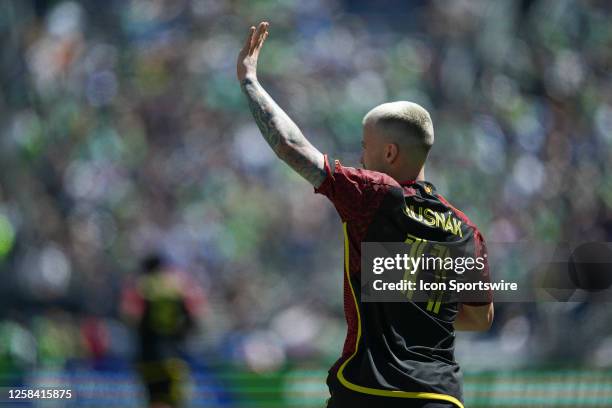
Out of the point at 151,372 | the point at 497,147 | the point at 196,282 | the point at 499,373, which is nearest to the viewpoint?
the point at 151,372

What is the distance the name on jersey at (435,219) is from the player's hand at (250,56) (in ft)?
2.11

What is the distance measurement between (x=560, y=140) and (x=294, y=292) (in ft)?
14.1

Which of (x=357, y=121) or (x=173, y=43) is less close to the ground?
(x=173, y=43)

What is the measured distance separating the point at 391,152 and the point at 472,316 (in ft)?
2.15

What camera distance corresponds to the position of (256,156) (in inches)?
500

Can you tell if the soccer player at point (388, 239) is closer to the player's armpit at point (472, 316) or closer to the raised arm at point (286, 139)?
the raised arm at point (286, 139)

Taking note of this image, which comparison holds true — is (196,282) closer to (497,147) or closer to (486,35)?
(497,147)

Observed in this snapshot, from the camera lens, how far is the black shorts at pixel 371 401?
300 cm

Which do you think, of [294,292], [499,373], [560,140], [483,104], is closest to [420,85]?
[483,104]

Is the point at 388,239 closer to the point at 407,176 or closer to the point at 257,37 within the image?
the point at 407,176

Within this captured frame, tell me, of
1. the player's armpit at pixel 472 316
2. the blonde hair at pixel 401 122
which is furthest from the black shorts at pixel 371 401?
the blonde hair at pixel 401 122

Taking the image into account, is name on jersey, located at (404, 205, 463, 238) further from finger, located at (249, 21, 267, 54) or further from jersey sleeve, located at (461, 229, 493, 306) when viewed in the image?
finger, located at (249, 21, 267, 54)

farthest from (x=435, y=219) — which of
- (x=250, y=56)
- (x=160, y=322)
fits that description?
(x=160, y=322)

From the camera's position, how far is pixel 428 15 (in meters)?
13.8
